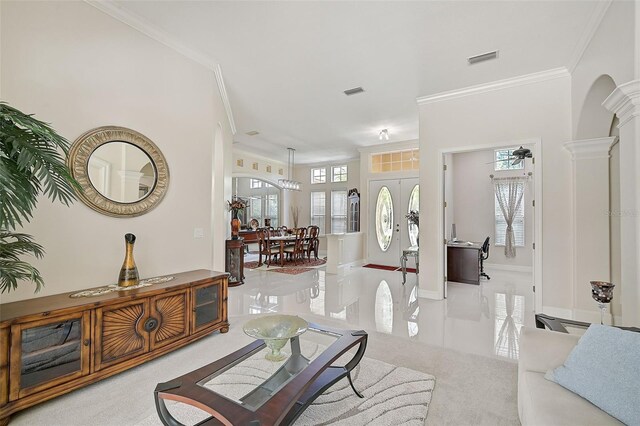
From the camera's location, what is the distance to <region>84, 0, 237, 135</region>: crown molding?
8.78 ft

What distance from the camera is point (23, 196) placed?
1.47 m

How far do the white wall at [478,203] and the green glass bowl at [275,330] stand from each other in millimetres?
6499

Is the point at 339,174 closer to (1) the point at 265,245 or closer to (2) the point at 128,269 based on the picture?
(1) the point at 265,245

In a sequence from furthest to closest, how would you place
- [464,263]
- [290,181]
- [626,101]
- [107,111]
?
[290,181] < [464,263] < [107,111] < [626,101]

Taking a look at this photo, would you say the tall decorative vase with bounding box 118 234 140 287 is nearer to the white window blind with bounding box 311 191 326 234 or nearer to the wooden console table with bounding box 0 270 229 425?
the wooden console table with bounding box 0 270 229 425

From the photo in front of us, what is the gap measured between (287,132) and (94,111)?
177 inches

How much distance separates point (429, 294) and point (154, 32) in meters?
5.18

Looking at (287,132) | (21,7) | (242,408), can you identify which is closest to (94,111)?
(21,7)

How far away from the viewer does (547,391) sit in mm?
1435

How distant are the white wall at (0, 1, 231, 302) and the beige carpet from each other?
891 millimetres

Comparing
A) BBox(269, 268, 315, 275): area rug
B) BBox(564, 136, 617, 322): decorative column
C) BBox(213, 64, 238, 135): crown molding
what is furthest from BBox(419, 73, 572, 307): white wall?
BBox(213, 64, 238, 135): crown molding

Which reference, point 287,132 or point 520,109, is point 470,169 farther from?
point 287,132

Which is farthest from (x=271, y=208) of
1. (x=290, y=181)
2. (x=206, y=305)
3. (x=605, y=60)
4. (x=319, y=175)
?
(x=605, y=60)

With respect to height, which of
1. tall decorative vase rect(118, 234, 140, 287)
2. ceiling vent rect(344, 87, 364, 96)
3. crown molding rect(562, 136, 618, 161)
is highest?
ceiling vent rect(344, 87, 364, 96)
